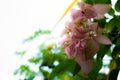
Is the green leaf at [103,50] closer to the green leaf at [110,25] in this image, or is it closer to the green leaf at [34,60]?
the green leaf at [110,25]

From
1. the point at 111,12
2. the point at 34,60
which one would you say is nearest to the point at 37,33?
the point at 34,60

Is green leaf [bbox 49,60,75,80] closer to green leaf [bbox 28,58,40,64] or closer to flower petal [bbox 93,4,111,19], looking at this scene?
flower petal [bbox 93,4,111,19]

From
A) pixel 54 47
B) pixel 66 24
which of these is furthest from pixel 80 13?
pixel 54 47

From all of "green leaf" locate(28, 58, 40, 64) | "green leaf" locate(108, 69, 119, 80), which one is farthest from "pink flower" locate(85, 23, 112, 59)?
"green leaf" locate(28, 58, 40, 64)

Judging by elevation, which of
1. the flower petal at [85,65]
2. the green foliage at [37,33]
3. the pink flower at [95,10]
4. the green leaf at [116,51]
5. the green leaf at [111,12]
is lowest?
the flower petal at [85,65]

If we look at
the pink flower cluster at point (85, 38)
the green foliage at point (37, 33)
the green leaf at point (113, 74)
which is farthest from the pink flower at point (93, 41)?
the green foliage at point (37, 33)

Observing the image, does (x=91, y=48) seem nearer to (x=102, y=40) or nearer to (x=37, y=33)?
(x=102, y=40)

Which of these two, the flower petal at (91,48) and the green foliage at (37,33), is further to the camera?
the green foliage at (37,33)

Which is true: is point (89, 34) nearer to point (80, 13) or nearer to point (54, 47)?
point (80, 13)
